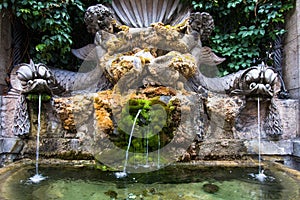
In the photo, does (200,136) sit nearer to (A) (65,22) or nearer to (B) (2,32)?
(A) (65,22)

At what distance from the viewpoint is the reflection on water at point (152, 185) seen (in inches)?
65.2

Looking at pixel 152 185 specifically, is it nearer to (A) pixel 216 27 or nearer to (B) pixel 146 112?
(B) pixel 146 112

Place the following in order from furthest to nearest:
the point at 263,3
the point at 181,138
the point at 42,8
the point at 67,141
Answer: the point at 263,3
the point at 42,8
the point at 67,141
the point at 181,138

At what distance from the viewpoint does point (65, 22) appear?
381 cm

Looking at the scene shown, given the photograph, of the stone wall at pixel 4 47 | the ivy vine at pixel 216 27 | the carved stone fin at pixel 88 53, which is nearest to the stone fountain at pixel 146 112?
the carved stone fin at pixel 88 53

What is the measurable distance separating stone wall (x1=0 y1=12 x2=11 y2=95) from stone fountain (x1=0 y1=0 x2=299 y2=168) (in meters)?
0.46

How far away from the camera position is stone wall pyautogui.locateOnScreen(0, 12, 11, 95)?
359 cm

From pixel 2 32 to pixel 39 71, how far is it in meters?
1.56

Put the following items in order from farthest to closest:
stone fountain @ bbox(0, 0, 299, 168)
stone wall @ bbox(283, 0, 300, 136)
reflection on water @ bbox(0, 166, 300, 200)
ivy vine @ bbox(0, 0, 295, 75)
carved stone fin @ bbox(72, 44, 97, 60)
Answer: carved stone fin @ bbox(72, 44, 97, 60) < ivy vine @ bbox(0, 0, 295, 75) < stone wall @ bbox(283, 0, 300, 136) < stone fountain @ bbox(0, 0, 299, 168) < reflection on water @ bbox(0, 166, 300, 200)

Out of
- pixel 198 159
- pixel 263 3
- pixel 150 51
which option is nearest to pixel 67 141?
pixel 198 159

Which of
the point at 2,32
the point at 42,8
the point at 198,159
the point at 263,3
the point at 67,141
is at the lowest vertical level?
the point at 198,159

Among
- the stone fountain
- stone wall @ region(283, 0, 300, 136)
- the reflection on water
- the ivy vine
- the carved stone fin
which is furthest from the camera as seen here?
the carved stone fin

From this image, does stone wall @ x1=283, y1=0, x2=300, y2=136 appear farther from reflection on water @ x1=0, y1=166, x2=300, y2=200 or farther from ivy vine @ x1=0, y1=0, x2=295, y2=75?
reflection on water @ x1=0, y1=166, x2=300, y2=200

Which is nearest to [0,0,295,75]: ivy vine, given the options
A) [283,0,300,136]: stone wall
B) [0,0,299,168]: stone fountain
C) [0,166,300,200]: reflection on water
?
[283,0,300,136]: stone wall
